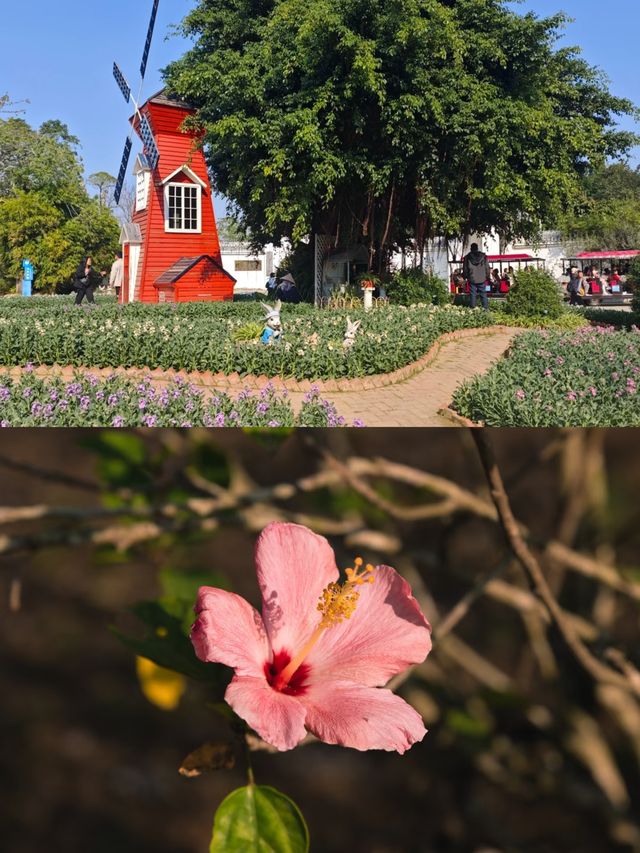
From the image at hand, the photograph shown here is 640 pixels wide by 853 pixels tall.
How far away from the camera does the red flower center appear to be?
46 centimetres

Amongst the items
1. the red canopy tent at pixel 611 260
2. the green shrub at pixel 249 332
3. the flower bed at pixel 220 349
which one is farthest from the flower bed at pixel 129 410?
the red canopy tent at pixel 611 260

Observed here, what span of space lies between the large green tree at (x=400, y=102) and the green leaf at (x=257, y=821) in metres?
9.98

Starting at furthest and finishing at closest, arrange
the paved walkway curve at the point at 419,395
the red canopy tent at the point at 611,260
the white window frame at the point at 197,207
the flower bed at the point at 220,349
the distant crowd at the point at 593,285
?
the white window frame at the point at 197,207
the distant crowd at the point at 593,285
the red canopy tent at the point at 611,260
the flower bed at the point at 220,349
the paved walkway curve at the point at 419,395

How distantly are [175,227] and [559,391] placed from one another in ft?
47.3

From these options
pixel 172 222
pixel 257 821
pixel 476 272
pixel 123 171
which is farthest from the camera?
pixel 123 171

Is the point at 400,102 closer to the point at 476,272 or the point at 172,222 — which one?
the point at 476,272

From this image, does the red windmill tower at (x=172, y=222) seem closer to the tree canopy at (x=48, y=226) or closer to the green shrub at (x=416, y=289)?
the tree canopy at (x=48, y=226)

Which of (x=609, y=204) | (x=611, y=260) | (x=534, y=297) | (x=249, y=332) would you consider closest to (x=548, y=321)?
(x=534, y=297)

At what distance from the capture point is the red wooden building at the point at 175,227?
15.5 meters

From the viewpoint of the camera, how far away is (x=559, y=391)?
125 inches

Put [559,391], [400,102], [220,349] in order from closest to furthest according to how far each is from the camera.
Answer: [559,391]
[220,349]
[400,102]

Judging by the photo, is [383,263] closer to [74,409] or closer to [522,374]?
[522,374]

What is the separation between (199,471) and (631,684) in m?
0.40

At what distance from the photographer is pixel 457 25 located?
978 centimetres
